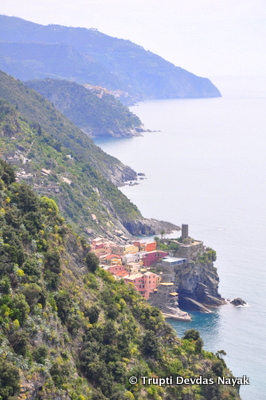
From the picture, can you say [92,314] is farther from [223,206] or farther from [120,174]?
[120,174]

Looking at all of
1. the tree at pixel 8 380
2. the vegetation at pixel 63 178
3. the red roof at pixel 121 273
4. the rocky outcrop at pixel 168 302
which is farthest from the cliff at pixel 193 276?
the tree at pixel 8 380

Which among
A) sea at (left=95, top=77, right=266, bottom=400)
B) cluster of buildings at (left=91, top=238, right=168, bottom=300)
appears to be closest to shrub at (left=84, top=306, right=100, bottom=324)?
sea at (left=95, top=77, right=266, bottom=400)

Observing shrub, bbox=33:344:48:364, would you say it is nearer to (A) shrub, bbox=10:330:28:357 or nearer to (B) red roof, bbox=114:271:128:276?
(A) shrub, bbox=10:330:28:357

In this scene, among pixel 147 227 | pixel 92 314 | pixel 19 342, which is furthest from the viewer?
pixel 147 227

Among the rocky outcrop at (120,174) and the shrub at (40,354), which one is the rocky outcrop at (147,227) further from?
the shrub at (40,354)

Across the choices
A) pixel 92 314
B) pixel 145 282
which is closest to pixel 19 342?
pixel 92 314

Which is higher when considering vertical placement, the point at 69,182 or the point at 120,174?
the point at 120,174
